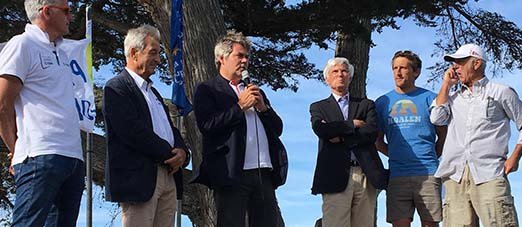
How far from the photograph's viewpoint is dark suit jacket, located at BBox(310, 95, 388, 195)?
5.49 meters

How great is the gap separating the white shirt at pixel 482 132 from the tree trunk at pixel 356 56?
4120mm

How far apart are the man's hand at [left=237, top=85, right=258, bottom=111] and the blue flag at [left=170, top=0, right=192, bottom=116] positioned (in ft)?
10.7

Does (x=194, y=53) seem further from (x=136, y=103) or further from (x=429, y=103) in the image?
(x=136, y=103)

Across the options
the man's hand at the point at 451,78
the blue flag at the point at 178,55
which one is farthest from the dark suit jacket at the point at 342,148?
the blue flag at the point at 178,55

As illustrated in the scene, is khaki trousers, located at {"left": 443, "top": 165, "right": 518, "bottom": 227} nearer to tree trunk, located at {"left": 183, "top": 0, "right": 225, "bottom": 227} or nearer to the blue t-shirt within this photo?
the blue t-shirt

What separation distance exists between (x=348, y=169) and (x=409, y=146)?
517 mm

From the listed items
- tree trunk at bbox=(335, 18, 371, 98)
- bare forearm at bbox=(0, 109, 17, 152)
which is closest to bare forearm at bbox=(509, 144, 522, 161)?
bare forearm at bbox=(0, 109, 17, 152)

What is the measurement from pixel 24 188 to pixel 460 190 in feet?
9.60

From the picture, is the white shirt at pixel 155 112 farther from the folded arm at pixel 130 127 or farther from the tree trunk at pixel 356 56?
the tree trunk at pixel 356 56

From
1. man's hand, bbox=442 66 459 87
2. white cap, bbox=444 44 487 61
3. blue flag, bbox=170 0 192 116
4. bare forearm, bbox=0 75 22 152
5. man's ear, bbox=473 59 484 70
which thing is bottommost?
bare forearm, bbox=0 75 22 152

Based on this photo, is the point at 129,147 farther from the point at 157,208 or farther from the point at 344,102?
the point at 344,102

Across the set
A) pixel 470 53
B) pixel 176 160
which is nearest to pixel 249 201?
pixel 176 160

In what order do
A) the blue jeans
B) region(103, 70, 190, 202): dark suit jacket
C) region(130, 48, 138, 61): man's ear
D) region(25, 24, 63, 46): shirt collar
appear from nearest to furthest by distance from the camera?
1. the blue jeans
2. region(25, 24, 63, 46): shirt collar
3. region(103, 70, 190, 202): dark suit jacket
4. region(130, 48, 138, 61): man's ear

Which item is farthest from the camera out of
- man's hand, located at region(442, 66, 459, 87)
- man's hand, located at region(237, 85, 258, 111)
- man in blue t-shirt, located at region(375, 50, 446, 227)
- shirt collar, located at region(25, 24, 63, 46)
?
man in blue t-shirt, located at region(375, 50, 446, 227)
